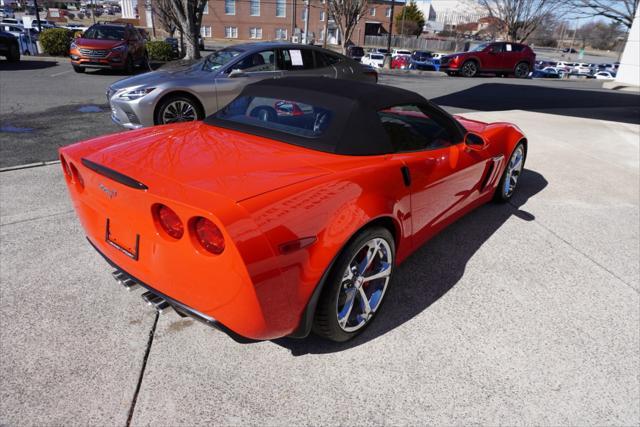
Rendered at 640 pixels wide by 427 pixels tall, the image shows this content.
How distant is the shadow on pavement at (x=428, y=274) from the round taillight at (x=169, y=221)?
38.4 inches

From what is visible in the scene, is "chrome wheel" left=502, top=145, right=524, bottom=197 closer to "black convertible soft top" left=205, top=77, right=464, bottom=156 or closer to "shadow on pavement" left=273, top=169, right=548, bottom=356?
"shadow on pavement" left=273, top=169, right=548, bottom=356

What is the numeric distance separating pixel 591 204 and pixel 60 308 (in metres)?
5.26

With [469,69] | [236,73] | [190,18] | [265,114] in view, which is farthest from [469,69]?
[265,114]

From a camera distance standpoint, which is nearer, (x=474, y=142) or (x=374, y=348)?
(x=374, y=348)

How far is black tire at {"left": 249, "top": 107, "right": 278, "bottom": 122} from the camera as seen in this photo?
2943mm

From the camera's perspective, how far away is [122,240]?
2186 mm

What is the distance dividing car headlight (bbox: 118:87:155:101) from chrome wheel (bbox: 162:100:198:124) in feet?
1.16

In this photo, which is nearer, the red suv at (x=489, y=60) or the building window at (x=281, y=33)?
the red suv at (x=489, y=60)

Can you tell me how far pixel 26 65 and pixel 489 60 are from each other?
62.4ft

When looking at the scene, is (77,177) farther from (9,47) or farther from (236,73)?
(9,47)

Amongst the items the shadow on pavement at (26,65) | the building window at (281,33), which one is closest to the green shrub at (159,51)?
the shadow on pavement at (26,65)

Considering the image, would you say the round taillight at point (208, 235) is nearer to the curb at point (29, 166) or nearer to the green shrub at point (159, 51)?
the curb at point (29, 166)

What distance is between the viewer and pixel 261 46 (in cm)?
764

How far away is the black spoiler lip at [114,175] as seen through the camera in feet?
6.56
